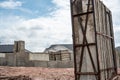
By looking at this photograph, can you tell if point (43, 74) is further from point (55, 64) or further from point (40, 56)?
point (40, 56)

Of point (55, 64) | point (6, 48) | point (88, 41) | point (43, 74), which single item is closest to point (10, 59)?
point (55, 64)

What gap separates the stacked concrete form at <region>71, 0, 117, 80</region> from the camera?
9.53 meters

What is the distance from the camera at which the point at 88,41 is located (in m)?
9.70

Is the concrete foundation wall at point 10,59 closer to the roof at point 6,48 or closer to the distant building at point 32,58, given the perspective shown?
the distant building at point 32,58

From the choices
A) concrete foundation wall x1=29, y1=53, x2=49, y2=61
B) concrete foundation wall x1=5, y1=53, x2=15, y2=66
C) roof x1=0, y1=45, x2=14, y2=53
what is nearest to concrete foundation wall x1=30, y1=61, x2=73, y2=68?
concrete foundation wall x1=29, y1=53, x2=49, y2=61

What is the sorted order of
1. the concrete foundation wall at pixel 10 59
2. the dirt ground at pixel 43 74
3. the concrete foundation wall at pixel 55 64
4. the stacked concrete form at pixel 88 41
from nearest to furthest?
the stacked concrete form at pixel 88 41 < the dirt ground at pixel 43 74 < the concrete foundation wall at pixel 10 59 < the concrete foundation wall at pixel 55 64

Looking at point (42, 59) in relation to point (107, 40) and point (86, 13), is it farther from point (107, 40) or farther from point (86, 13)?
point (86, 13)

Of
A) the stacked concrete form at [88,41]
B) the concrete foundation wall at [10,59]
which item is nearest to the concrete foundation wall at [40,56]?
the concrete foundation wall at [10,59]

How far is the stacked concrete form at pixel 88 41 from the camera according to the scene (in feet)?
31.3

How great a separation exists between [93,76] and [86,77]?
339 millimetres

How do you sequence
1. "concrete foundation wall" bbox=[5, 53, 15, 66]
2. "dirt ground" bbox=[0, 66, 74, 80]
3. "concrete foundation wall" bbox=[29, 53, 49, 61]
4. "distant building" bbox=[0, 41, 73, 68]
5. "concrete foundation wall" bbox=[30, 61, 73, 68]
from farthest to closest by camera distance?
"concrete foundation wall" bbox=[29, 53, 49, 61], "concrete foundation wall" bbox=[30, 61, 73, 68], "concrete foundation wall" bbox=[5, 53, 15, 66], "distant building" bbox=[0, 41, 73, 68], "dirt ground" bbox=[0, 66, 74, 80]

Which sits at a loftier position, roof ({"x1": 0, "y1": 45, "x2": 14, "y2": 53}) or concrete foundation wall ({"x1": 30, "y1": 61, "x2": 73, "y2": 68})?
roof ({"x1": 0, "y1": 45, "x2": 14, "y2": 53})

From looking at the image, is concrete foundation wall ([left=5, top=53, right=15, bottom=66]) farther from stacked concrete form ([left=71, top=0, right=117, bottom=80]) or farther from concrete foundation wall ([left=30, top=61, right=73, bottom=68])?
stacked concrete form ([left=71, top=0, right=117, bottom=80])

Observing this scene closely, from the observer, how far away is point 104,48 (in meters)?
10.9
